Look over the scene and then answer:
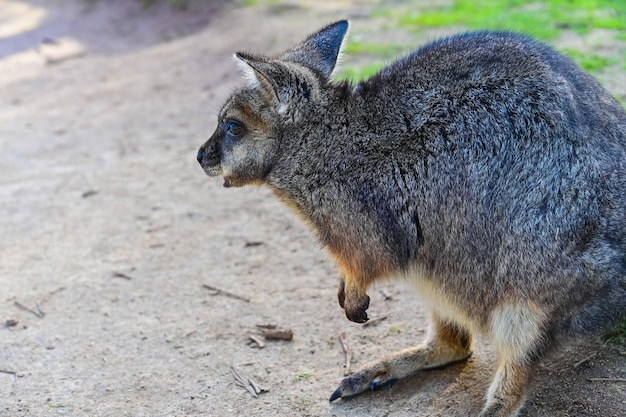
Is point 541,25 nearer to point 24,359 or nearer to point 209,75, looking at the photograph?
point 209,75

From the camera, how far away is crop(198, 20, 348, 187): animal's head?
383cm

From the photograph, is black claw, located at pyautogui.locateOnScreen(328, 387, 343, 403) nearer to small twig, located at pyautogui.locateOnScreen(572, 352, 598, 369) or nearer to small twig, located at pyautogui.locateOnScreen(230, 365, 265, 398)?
small twig, located at pyautogui.locateOnScreen(230, 365, 265, 398)

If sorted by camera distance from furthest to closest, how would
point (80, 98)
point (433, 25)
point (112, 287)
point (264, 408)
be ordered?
point (80, 98)
point (433, 25)
point (112, 287)
point (264, 408)

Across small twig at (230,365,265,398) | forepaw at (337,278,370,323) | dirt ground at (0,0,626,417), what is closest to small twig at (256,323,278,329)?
dirt ground at (0,0,626,417)

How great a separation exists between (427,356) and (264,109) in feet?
5.15

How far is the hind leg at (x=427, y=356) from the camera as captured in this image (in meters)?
4.11

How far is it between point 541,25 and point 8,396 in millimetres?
6378

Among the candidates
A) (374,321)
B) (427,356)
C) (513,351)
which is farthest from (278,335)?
(513,351)

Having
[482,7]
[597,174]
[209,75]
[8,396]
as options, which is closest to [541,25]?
[482,7]

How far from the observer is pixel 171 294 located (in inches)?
203

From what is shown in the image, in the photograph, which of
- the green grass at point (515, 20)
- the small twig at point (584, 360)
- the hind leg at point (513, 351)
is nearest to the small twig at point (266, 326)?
the hind leg at point (513, 351)

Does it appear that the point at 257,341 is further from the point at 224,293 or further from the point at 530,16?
the point at 530,16

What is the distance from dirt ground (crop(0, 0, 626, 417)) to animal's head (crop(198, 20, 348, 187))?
1094 mm

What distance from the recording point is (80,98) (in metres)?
9.74
